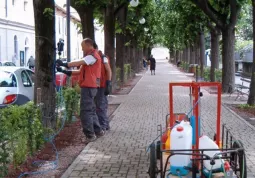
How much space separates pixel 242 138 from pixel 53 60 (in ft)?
14.1

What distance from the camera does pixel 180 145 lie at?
5.55 m

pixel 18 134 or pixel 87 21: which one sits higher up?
pixel 87 21

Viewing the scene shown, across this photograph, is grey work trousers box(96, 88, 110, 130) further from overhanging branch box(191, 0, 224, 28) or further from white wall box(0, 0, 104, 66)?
white wall box(0, 0, 104, 66)

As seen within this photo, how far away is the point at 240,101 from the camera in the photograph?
57.1 ft

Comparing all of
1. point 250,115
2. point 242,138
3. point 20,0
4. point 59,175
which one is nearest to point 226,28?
point 250,115

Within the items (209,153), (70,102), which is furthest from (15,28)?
(209,153)

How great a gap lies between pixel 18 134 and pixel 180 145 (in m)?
2.42

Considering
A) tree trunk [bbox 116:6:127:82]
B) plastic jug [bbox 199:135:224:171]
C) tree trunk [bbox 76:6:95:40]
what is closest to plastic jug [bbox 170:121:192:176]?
plastic jug [bbox 199:135:224:171]

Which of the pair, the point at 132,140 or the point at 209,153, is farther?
the point at 132,140

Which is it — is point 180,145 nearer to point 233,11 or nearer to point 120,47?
point 233,11

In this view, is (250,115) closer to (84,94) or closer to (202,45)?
(84,94)

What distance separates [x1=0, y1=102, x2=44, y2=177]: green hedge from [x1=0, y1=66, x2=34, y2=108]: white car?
4.64 metres

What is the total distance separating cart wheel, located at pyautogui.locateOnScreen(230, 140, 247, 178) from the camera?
5.30m

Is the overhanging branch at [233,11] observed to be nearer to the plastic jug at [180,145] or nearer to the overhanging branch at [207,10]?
the overhanging branch at [207,10]
